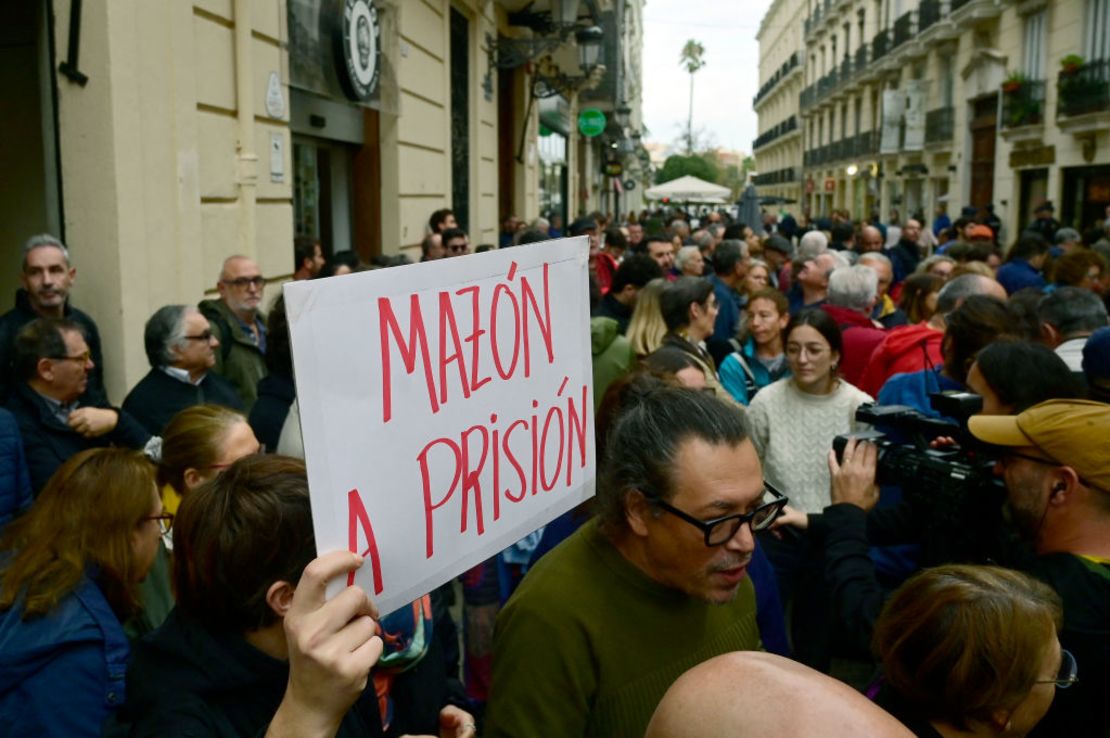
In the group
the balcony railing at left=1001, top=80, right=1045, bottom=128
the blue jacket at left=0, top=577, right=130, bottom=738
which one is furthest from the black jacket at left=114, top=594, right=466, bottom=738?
the balcony railing at left=1001, top=80, right=1045, bottom=128

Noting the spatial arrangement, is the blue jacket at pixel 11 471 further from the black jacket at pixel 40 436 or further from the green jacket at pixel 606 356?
the green jacket at pixel 606 356

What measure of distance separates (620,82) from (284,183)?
71.1 ft

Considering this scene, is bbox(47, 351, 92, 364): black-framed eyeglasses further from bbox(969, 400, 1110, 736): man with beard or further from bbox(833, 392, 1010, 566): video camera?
bbox(969, 400, 1110, 736): man with beard

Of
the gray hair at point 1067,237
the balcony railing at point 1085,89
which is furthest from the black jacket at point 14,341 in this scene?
the balcony railing at point 1085,89

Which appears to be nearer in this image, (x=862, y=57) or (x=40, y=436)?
(x=40, y=436)

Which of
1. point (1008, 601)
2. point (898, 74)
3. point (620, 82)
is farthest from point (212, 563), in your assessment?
point (898, 74)

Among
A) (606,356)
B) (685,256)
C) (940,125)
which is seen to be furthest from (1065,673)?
(940,125)

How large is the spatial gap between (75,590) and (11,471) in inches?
53.9

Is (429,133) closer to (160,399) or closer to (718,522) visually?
(160,399)

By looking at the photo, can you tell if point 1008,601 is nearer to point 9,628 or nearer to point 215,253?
point 9,628

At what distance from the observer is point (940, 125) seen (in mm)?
28344

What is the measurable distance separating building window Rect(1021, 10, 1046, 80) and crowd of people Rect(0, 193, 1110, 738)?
2088 cm

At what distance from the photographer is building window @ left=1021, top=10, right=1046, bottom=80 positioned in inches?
Answer: 854

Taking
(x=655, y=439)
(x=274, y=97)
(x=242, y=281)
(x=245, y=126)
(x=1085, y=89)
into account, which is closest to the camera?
(x=655, y=439)
